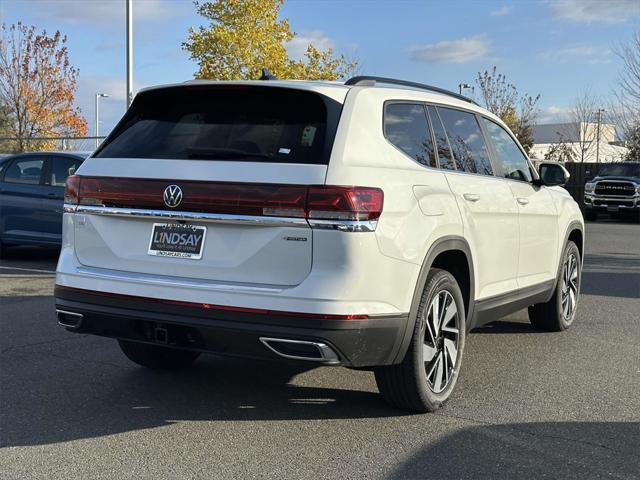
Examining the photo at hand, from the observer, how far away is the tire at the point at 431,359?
13.7 feet

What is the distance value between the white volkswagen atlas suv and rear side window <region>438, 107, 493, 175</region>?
0.54 feet

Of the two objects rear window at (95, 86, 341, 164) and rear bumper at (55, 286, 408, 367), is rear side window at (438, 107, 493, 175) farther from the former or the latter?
rear bumper at (55, 286, 408, 367)

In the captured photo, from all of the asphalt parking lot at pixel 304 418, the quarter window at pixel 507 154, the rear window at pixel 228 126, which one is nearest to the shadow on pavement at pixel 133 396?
the asphalt parking lot at pixel 304 418

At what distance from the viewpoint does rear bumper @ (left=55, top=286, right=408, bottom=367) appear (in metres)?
3.65

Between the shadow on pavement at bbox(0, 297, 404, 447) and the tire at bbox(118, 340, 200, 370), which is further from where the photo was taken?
the tire at bbox(118, 340, 200, 370)

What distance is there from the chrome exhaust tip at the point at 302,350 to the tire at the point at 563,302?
3.48 m

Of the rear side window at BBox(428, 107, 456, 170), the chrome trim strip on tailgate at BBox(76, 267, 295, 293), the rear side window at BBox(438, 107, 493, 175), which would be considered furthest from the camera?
the rear side window at BBox(438, 107, 493, 175)

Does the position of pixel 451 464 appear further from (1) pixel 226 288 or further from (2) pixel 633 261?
(2) pixel 633 261

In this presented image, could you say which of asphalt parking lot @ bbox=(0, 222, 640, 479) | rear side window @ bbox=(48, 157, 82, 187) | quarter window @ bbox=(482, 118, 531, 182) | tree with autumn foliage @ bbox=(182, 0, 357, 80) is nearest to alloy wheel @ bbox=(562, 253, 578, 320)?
asphalt parking lot @ bbox=(0, 222, 640, 479)

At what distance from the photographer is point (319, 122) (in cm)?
392

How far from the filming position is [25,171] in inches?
439

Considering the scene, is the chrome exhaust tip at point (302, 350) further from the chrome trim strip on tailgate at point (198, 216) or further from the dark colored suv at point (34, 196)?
the dark colored suv at point (34, 196)

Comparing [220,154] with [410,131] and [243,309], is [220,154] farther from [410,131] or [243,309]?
[410,131]

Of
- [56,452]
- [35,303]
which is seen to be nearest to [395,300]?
[56,452]
